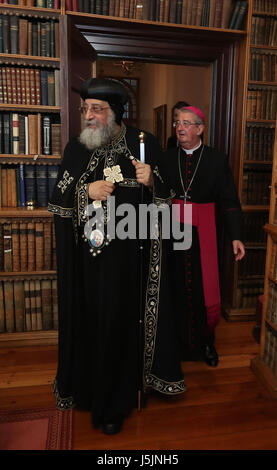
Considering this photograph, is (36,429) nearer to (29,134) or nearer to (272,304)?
(272,304)

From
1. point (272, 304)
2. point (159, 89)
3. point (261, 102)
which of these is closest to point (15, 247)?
point (272, 304)

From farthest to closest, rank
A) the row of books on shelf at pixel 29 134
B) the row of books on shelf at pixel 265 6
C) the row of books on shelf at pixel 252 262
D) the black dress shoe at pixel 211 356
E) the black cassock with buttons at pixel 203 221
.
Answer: the row of books on shelf at pixel 252 262 < the row of books on shelf at pixel 265 6 < the row of books on shelf at pixel 29 134 < the black dress shoe at pixel 211 356 < the black cassock with buttons at pixel 203 221

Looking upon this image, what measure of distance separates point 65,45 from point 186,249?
1542 millimetres

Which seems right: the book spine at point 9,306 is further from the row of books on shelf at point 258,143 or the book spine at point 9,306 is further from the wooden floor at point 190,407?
the row of books on shelf at point 258,143

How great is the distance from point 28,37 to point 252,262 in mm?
2557

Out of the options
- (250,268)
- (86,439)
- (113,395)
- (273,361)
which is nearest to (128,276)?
(113,395)

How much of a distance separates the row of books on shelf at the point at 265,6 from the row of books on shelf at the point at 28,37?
1611 millimetres

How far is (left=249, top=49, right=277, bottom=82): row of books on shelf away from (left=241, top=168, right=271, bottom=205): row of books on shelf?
790 millimetres

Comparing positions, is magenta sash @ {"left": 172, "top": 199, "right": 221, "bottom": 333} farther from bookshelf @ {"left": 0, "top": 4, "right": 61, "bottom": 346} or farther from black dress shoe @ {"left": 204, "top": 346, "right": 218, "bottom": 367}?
bookshelf @ {"left": 0, "top": 4, "right": 61, "bottom": 346}

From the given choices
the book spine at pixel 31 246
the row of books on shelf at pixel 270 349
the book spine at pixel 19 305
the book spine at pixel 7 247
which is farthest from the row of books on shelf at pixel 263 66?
the book spine at pixel 19 305

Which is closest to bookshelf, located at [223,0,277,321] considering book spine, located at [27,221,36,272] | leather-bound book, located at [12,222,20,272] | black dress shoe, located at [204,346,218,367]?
black dress shoe, located at [204,346,218,367]

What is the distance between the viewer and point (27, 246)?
301 centimetres

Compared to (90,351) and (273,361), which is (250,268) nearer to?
(273,361)

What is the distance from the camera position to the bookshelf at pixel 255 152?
3.25 meters
